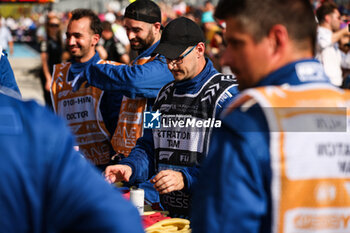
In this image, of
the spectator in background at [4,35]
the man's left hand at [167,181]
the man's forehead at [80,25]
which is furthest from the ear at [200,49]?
the spectator in background at [4,35]

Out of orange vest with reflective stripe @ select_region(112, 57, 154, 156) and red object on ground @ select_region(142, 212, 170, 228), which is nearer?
red object on ground @ select_region(142, 212, 170, 228)

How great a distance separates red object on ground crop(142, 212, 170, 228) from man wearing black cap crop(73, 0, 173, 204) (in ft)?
3.66

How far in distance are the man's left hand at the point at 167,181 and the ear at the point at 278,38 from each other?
1256 mm

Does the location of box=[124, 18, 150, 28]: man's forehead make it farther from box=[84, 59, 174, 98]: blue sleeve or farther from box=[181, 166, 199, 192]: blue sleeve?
box=[181, 166, 199, 192]: blue sleeve

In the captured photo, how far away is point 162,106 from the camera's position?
3439mm

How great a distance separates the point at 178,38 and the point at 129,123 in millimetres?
969

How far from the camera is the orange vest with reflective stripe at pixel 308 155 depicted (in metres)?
1.52

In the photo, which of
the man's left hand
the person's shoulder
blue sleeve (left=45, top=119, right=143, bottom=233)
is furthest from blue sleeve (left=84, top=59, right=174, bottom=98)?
blue sleeve (left=45, top=119, right=143, bottom=233)

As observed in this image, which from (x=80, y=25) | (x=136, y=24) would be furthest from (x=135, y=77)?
(x=80, y=25)

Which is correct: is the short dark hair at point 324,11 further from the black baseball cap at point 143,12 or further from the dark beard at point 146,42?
the dark beard at point 146,42

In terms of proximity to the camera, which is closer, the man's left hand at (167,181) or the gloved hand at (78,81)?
the man's left hand at (167,181)

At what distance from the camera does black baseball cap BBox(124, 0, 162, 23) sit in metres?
4.55

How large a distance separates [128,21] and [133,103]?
2.59 ft

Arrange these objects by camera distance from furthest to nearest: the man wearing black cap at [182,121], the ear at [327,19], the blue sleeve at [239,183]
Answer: the ear at [327,19] < the man wearing black cap at [182,121] < the blue sleeve at [239,183]
